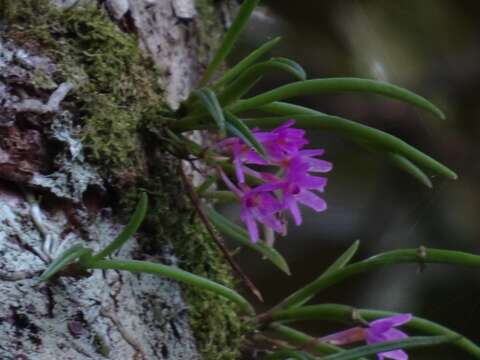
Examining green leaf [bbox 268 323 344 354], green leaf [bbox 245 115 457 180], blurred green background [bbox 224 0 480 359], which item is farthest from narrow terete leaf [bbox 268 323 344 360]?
blurred green background [bbox 224 0 480 359]

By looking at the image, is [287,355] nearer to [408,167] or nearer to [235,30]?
[408,167]

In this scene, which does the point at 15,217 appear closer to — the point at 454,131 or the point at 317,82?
the point at 317,82

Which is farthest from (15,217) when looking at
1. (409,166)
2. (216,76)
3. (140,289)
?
(216,76)

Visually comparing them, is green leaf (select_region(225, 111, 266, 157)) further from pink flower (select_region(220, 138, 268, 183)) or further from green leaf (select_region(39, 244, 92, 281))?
green leaf (select_region(39, 244, 92, 281))

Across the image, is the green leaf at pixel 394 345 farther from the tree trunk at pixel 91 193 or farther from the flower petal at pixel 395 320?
the tree trunk at pixel 91 193

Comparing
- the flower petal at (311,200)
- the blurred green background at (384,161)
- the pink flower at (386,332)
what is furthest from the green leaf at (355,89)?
the blurred green background at (384,161)

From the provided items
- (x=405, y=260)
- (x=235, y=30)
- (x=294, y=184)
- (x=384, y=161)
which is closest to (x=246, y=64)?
(x=235, y=30)
